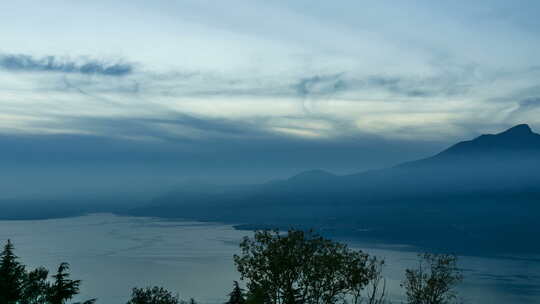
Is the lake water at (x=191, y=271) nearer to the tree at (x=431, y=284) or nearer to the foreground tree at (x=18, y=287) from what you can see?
the tree at (x=431, y=284)

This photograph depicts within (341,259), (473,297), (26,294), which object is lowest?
(473,297)

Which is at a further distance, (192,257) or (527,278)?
(192,257)

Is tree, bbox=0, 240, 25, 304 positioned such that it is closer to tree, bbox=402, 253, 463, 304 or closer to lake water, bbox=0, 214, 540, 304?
tree, bbox=402, 253, 463, 304

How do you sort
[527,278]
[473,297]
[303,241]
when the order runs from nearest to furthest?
[303,241]
[473,297]
[527,278]

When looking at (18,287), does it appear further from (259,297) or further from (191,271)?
(191,271)

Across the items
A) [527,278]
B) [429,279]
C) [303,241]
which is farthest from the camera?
[527,278]

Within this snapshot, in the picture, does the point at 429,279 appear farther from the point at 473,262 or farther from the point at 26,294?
the point at 473,262

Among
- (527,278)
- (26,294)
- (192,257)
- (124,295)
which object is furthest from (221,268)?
(26,294)

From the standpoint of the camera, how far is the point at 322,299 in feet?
73.0

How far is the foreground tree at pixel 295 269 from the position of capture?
21.8 meters

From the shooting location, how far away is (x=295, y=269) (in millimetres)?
22125

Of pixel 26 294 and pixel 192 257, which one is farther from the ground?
pixel 26 294

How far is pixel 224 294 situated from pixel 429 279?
98.4 meters

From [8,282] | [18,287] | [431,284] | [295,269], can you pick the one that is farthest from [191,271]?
[295,269]
